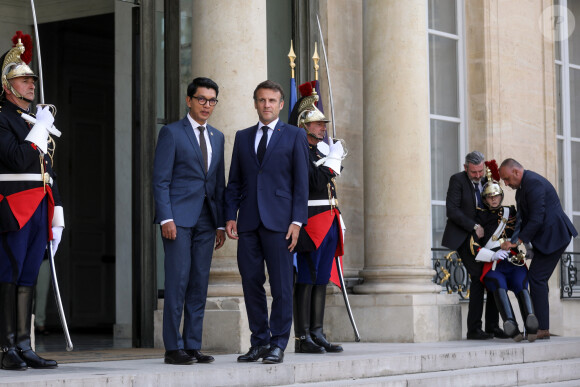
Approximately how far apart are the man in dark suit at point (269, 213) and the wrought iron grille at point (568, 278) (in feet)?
24.1

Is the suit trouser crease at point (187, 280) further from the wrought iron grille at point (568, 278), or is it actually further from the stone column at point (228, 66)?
the wrought iron grille at point (568, 278)

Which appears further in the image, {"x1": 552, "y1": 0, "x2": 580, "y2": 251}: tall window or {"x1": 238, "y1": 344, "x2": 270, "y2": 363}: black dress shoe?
{"x1": 552, "y1": 0, "x2": 580, "y2": 251}: tall window

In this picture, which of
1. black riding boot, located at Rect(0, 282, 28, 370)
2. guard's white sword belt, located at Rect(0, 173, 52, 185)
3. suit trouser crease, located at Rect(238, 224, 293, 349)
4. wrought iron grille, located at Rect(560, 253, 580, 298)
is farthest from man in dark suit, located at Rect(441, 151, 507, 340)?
black riding boot, located at Rect(0, 282, 28, 370)

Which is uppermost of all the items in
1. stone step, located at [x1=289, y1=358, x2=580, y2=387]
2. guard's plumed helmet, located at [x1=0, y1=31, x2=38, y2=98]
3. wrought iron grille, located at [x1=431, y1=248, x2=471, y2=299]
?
guard's plumed helmet, located at [x1=0, y1=31, x2=38, y2=98]

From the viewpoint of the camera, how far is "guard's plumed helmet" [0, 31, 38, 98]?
6.79 metres

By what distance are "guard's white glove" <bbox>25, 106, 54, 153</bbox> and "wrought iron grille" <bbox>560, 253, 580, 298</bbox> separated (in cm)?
865

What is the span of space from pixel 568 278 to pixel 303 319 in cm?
684

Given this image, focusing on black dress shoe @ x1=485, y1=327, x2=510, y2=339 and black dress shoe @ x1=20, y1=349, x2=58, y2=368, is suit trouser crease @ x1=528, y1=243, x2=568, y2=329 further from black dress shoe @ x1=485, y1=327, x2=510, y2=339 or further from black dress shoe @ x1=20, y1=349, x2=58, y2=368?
black dress shoe @ x1=20, y1=349, x2=58, y2=368

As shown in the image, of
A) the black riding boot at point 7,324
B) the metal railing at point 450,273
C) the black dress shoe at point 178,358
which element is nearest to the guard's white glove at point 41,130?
the black riding boot at point 7,324

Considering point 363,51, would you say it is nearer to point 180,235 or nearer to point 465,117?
point 465,117

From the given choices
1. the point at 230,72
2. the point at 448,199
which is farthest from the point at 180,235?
the point at 448,199

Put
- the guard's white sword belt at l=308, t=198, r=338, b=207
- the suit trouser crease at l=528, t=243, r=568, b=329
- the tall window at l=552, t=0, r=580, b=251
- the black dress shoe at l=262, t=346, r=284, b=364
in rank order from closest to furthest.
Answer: the black dress shoe at l=262, t=346, r=284, b=364 → the guard's white sword belt at l=308, t=198, r=338, b=207 → the suit trouser crease at l=528, t=243, r=568, b=329 → the tall window at l=552, t=0, r=580, b=251

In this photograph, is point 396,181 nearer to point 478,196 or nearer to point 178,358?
point 478,196

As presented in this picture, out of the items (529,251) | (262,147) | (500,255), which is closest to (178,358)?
(262,147)
